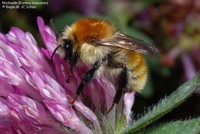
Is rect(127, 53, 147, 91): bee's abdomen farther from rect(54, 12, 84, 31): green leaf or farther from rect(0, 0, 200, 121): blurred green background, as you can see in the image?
rect(0, 0, 200, 121): blurred green background

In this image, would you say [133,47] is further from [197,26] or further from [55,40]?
[197,26]

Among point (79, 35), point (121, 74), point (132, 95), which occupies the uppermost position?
point (79, 35)

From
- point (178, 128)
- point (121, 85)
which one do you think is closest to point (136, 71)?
point (121, 85)

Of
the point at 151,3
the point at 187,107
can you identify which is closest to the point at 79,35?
the point at 187,107

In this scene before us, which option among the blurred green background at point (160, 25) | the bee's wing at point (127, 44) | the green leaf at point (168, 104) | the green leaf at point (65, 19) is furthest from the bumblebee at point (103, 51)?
the blurred green background at point (160, 25)

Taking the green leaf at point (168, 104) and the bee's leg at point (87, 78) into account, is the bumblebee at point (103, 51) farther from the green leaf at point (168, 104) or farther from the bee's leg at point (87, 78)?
the green leaf at point (168, 104)

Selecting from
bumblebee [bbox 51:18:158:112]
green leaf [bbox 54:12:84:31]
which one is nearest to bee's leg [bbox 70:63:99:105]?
bumblebee [bbox 51:18:158:112]

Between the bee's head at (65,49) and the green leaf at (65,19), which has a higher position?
the bee's head at (65,49)
